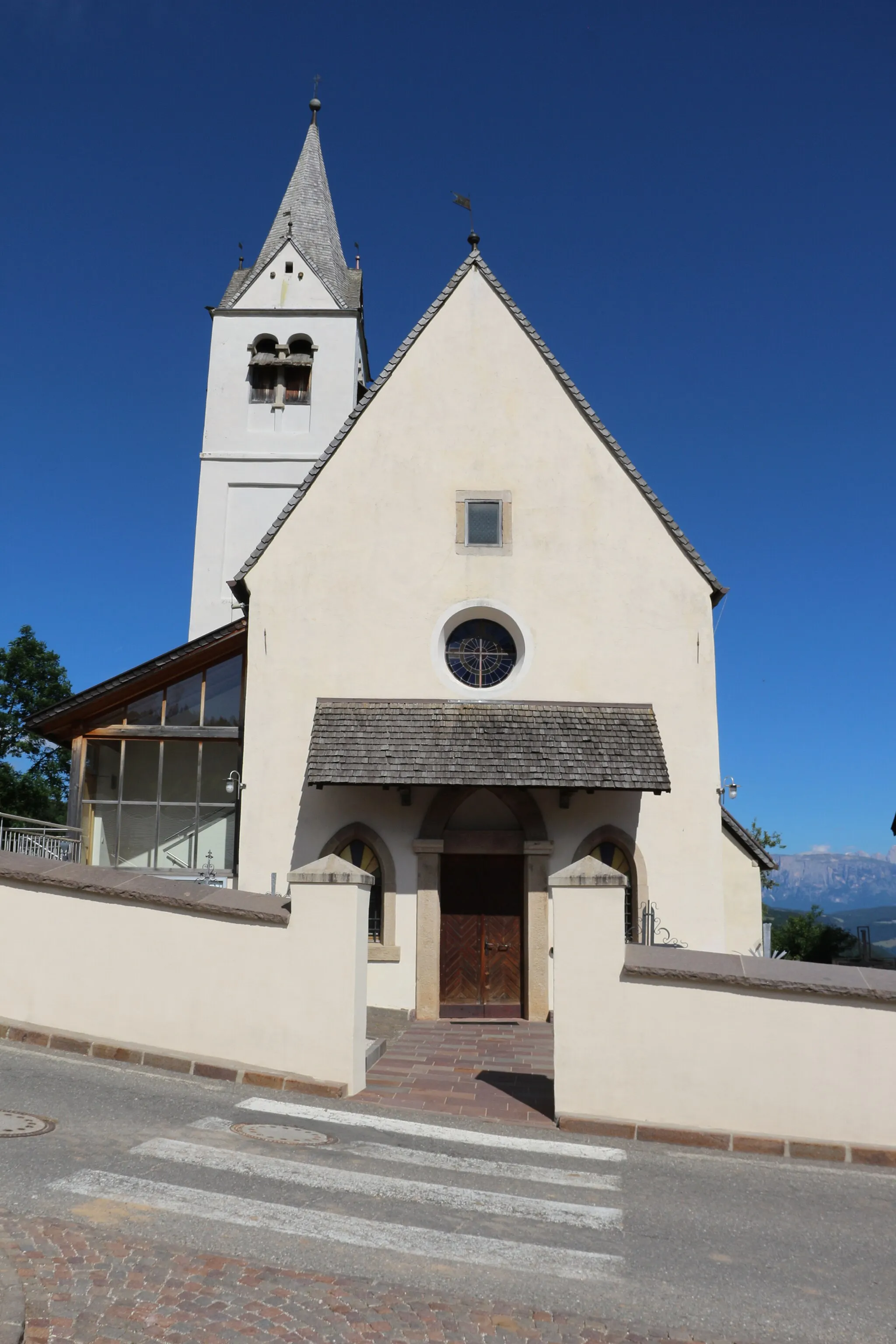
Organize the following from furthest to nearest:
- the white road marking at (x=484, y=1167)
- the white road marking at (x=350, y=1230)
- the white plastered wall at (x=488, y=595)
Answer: the white plastered wall at (x=488, y=595) < the white road marking at (x=484, y=1167) < the white road marking at (x=350, y=1230)

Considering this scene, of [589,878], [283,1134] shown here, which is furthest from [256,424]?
[283,1134]

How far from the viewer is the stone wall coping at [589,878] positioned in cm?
893

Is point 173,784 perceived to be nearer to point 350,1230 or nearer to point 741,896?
point 741,896

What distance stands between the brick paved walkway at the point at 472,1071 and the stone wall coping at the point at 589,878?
6.51ft

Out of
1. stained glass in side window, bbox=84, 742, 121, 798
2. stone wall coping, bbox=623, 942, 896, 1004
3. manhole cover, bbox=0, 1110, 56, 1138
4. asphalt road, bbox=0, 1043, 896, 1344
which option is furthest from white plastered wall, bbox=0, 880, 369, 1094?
stained glass in side window, bbox=84, 742, 121, 798

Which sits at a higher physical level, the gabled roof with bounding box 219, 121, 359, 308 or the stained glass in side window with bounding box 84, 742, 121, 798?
the gabled roof with bounding box 219, 121, 359, 308

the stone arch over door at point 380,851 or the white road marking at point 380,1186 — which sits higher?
the stone arch over door at point 380,851

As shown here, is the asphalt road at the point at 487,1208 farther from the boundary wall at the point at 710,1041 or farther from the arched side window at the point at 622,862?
the arched side window at the point at 622,862

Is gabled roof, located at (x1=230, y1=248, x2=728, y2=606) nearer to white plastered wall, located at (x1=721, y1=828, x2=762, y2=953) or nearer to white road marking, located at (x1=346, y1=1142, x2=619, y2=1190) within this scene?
white plastered wall, located at (x1=721, y1=828, x2=762, y2=953)

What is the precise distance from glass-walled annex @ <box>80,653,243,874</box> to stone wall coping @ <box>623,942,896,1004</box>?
32.0ft

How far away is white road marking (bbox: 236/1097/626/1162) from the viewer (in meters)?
7.84

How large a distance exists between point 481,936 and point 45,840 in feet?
22.6

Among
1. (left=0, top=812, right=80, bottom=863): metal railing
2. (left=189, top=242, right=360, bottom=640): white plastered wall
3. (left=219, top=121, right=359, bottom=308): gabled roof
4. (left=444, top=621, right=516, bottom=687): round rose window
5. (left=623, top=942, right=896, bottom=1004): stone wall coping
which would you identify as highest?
(left=219, top=121, right=359, bottom=308): gabled roof

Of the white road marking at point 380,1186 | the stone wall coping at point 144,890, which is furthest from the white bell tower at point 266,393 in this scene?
the white road marking at point 380,1186
